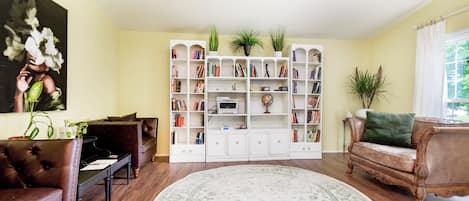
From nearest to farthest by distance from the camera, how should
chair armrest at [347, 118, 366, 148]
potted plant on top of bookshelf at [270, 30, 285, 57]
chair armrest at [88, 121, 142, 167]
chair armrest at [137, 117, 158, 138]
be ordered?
chair armrest at [88, 121, 142, 167]
chair armrest at [347, 118, 366, 148]
chair armrest at [137, 117, 158, 138]
potted plant on top of bookshelf at [270, 30, 285, 57]

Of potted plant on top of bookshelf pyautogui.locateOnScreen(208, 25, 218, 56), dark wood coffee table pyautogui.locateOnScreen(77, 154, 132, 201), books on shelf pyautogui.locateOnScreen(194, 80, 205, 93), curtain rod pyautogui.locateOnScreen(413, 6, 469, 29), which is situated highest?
curtain rod pyautogui.locateOnScreen(413, 6, 469, 29)

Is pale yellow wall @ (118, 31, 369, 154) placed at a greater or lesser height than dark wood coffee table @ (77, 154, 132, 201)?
greater

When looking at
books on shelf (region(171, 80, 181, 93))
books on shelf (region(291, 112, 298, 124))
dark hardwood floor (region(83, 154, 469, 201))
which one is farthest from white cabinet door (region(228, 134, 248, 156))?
books on shelf (region(171, 80, 181, 93))

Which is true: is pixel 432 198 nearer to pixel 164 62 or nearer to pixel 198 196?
pixel 198 196

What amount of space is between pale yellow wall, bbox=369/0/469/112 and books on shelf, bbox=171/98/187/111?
3.69 m

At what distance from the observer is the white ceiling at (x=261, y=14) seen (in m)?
3.45

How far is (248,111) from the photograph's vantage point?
396 centimetres

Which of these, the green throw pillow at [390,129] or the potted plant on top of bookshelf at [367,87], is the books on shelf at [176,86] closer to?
the green throw pillow at [390,129]

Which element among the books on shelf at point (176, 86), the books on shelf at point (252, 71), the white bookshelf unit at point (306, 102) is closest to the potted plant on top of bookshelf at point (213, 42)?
the books on shelf at point (252, 71)

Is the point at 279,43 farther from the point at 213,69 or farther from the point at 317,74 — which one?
the point at 213,69

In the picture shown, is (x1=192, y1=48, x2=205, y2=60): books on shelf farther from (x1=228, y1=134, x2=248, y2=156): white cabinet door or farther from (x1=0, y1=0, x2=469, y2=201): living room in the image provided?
(x1=228, y1=134, x2=248, y2=156): white cabinet door

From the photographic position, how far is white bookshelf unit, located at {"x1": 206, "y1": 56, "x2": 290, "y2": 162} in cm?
392

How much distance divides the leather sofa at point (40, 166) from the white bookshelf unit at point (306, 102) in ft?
10.8

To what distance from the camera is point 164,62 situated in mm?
4203
